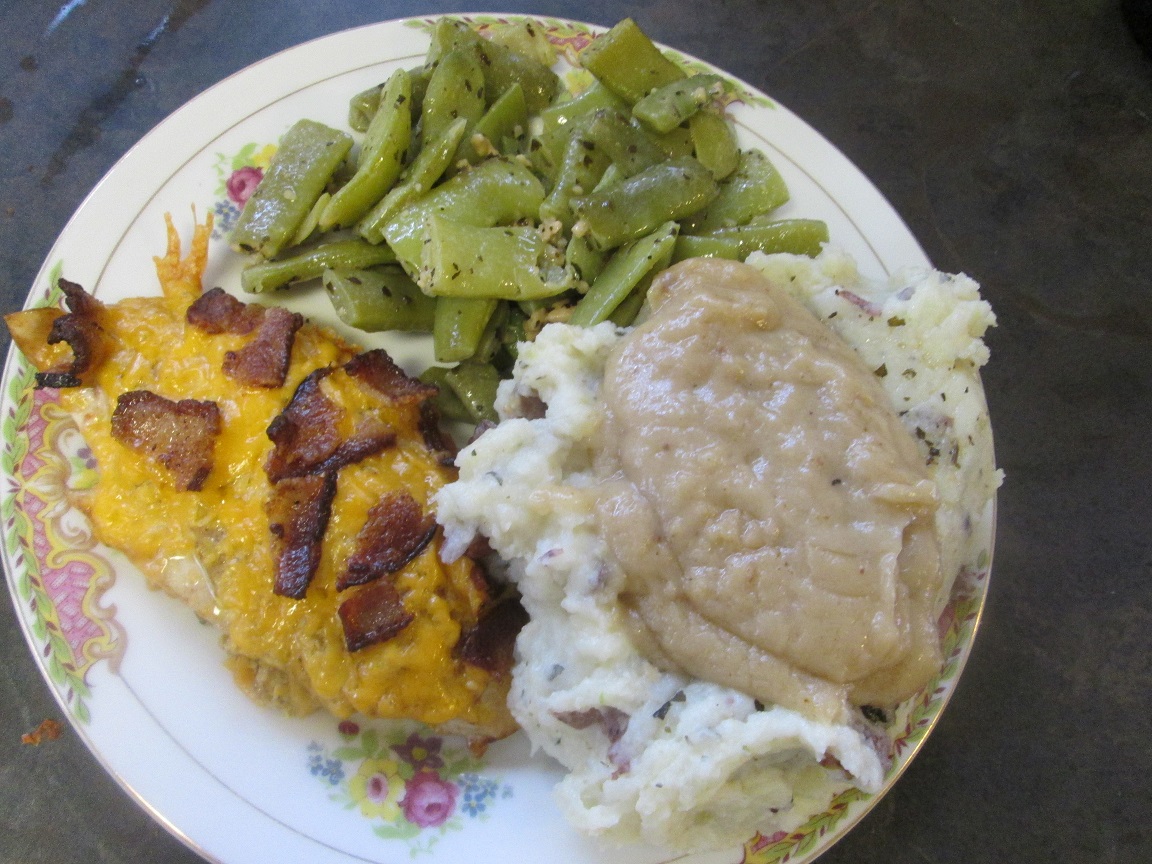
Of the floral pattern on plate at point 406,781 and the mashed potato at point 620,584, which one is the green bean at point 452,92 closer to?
the mashed potato at point 620,584

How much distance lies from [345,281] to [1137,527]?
4.15 metres

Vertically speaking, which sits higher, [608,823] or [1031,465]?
[608,823]

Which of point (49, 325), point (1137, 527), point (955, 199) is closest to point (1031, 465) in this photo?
point (1137, 527)

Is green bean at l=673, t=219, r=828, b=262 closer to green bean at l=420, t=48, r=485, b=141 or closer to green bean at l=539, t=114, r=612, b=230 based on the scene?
green bean at l=539, t=114, r=612, b=230

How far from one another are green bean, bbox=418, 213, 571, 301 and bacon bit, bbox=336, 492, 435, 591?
0.85 meters

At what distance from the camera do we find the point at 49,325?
303 cm

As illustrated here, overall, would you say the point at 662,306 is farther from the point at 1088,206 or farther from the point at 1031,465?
the point at 1088,206

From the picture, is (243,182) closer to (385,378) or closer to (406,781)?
(385,378)

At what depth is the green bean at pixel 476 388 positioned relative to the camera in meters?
3.18

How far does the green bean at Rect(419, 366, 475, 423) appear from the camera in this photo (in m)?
3.26

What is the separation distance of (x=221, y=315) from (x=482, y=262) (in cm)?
101

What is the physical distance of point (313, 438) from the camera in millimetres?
2785

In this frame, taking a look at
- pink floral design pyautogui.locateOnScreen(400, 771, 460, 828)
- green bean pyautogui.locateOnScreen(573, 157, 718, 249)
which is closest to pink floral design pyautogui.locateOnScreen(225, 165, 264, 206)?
green bean pyautogui.locateOnScreen(573, 157, 718, 249)

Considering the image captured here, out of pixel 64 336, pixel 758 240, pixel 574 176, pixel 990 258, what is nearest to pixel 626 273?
pixel 574 176
